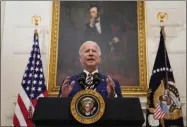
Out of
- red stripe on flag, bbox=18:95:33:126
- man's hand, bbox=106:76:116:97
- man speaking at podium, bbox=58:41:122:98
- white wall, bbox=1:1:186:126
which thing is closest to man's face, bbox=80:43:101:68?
man speaking at podium, bbox=58:41:122:98

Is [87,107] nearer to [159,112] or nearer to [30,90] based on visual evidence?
[159,112]

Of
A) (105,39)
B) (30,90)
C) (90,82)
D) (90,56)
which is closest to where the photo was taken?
(90,82)

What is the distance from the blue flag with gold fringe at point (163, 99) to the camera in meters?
4.54

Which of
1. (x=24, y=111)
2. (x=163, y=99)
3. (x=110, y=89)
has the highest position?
(x=110, y=89)

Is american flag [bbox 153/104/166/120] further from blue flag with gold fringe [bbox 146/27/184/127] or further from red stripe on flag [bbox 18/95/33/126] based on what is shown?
red stripe on flag [bbox 18/95/33/126]

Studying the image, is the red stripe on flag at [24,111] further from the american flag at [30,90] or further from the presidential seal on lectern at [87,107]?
the presidential seal on lectern at [87,107]

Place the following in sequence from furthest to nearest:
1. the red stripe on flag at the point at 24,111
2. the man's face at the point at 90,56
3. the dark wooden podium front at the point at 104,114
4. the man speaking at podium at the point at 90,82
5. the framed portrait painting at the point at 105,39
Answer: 1. the framed portrait painting at the point at 105,39
2. the red stripe on flag at the point at 24,111
3. the man's face at the point at 90,56
4. the man speaking at podium at the point at 90,82
5. the dark wooden podium front at the point at 104,114

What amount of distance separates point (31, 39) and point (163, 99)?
8.44ft

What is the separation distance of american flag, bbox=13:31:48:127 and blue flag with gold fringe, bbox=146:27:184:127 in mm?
1695

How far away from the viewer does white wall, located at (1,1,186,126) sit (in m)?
5.30

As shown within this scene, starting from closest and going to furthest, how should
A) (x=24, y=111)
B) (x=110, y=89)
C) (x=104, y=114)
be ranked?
(x=104, y=114), (x=110, y=89), (x=24, y=111)

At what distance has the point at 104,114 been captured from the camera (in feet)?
7.16

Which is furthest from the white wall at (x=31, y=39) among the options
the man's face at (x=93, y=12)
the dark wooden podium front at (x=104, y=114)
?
the dark wooden podium front at (x=104, y=114)

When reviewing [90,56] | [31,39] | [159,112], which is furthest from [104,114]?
[31,39]
